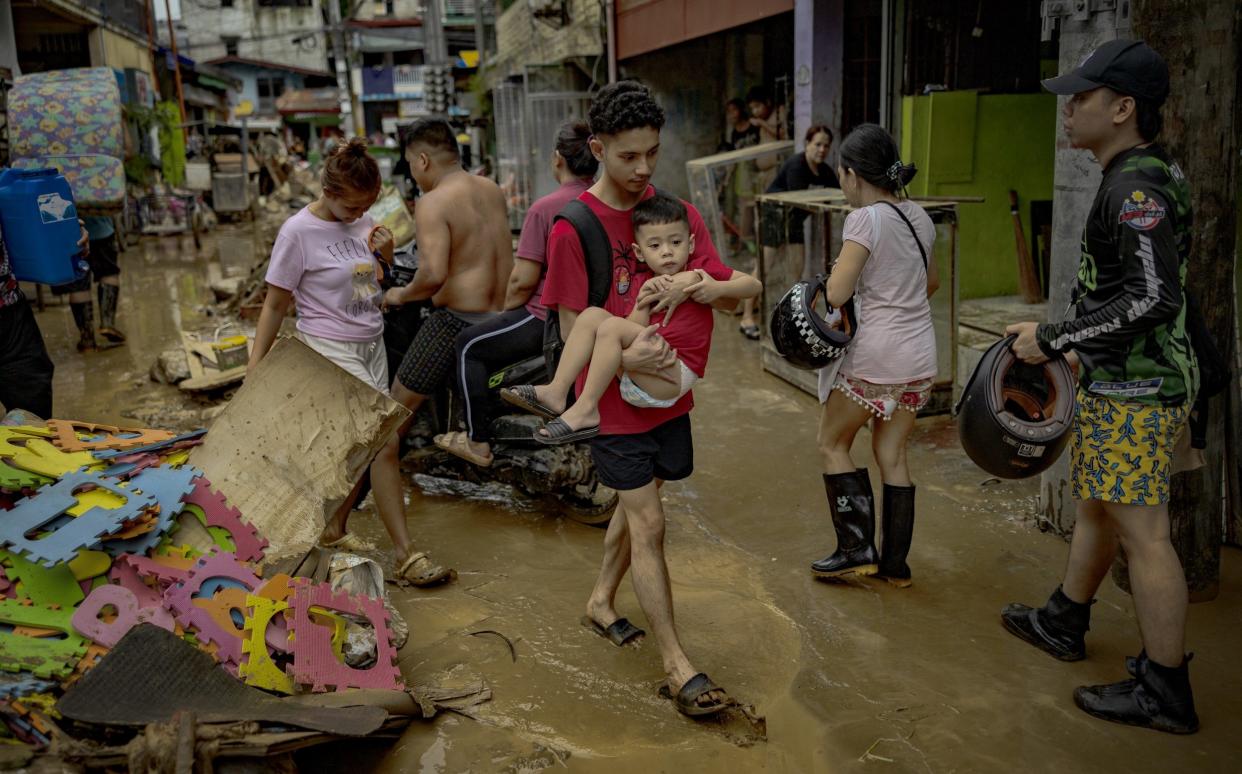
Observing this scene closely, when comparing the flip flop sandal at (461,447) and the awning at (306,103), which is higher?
the awning at (306,103)

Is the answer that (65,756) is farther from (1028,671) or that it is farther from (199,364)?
(199,364)

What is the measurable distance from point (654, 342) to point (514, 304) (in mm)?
1109

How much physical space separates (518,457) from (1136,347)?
3103 millimetres

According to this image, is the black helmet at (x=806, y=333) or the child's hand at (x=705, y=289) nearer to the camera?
the child's hand at (x=705, y=289)

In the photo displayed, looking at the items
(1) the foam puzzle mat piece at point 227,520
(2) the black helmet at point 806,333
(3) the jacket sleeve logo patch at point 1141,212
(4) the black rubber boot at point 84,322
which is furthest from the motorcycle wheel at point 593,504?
(4) the black rubber boot at point 84,322

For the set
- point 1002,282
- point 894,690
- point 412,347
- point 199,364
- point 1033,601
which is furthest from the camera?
point 1002,282

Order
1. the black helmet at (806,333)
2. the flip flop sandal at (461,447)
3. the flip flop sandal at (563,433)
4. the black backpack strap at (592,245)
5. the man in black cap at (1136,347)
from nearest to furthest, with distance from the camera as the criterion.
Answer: the man in black cap at (1136,347)
the black backpack strap at (592,245)
the flip flop sandal at (563,433)
the black helmet at (806,333)
the flip flop sandal at (461,447)

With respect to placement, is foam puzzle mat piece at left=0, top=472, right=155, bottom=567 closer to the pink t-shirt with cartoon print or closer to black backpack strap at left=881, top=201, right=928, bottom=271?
the pink t-shirt with cartoon print

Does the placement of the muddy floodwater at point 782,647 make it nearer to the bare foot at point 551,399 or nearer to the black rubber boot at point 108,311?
the bare foot at point 551,399

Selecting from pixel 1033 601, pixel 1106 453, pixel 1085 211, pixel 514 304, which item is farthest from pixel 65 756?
pixel 1085 211

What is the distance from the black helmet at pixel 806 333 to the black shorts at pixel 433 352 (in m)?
1.81

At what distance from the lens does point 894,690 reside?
3.35 meters

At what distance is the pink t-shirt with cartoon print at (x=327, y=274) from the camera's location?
4.19 metres

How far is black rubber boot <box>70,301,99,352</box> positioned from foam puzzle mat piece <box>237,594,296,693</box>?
7.45 meters
